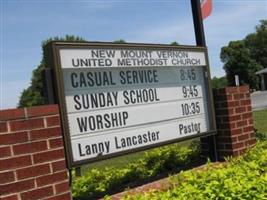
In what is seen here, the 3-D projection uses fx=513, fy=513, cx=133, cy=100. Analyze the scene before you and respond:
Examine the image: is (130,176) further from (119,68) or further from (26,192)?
(26,192)

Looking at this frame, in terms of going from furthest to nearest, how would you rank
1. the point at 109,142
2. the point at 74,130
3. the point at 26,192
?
the point at 109,142, the point at 74,130, the point at 26,192

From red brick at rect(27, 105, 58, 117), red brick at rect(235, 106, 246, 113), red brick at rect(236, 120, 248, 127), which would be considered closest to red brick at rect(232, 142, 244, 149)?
red brick at rect(236, 120, 248, 127)

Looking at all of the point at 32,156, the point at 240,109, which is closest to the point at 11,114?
the point at 32,156

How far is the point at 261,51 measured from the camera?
8919 centimetres

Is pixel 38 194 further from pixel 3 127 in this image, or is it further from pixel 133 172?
pixel 133 172

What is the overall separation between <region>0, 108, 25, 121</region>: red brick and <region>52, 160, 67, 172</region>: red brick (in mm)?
546

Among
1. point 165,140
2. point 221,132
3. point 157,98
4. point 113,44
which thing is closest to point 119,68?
point 113,44

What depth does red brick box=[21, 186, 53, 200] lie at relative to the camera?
4.22 m

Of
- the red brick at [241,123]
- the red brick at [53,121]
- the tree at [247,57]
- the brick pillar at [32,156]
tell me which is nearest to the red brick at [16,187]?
the brick pillar at [32,156]

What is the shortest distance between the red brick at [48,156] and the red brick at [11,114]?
376mm

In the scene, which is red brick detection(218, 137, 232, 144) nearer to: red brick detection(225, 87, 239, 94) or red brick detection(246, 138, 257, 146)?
red brick detection(246, 138, 257, 146)

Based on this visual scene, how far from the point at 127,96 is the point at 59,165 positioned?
1.40 meters

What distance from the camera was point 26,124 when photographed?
4289 millimetres

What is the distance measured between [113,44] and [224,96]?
2054 millimetres
